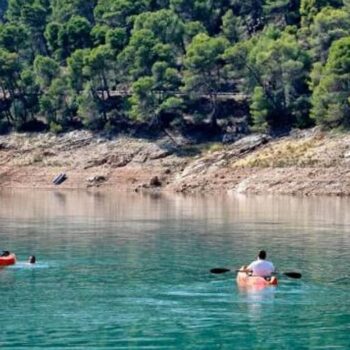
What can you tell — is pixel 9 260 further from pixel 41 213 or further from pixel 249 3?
pixel 249 3

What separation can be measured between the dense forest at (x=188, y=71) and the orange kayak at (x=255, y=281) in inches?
3216

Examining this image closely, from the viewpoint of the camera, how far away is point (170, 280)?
5966cm

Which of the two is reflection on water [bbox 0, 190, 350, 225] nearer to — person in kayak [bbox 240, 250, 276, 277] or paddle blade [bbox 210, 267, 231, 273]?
paddle blade [bbox 210, 267, 231, 273]

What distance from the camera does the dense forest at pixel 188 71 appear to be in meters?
147

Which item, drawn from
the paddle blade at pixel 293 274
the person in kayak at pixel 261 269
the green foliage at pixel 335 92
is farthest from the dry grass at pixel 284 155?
the person in kayak at pixel 261 269

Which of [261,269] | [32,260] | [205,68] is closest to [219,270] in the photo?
[261,269]

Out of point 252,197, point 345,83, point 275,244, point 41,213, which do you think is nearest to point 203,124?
point 345,83

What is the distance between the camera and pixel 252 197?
123m

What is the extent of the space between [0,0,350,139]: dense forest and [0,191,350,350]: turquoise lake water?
42133 mm

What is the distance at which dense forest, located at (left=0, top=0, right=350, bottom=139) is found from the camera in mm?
147125

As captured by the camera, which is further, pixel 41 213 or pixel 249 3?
pixel 249 3

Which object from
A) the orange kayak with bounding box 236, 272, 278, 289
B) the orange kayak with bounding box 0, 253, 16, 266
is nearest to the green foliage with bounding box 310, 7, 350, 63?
the orange kayak with bounding box 0, 253, 16, 266

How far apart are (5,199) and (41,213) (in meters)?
20.8

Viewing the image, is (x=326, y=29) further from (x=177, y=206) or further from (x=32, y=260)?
(x=32, y=260)
